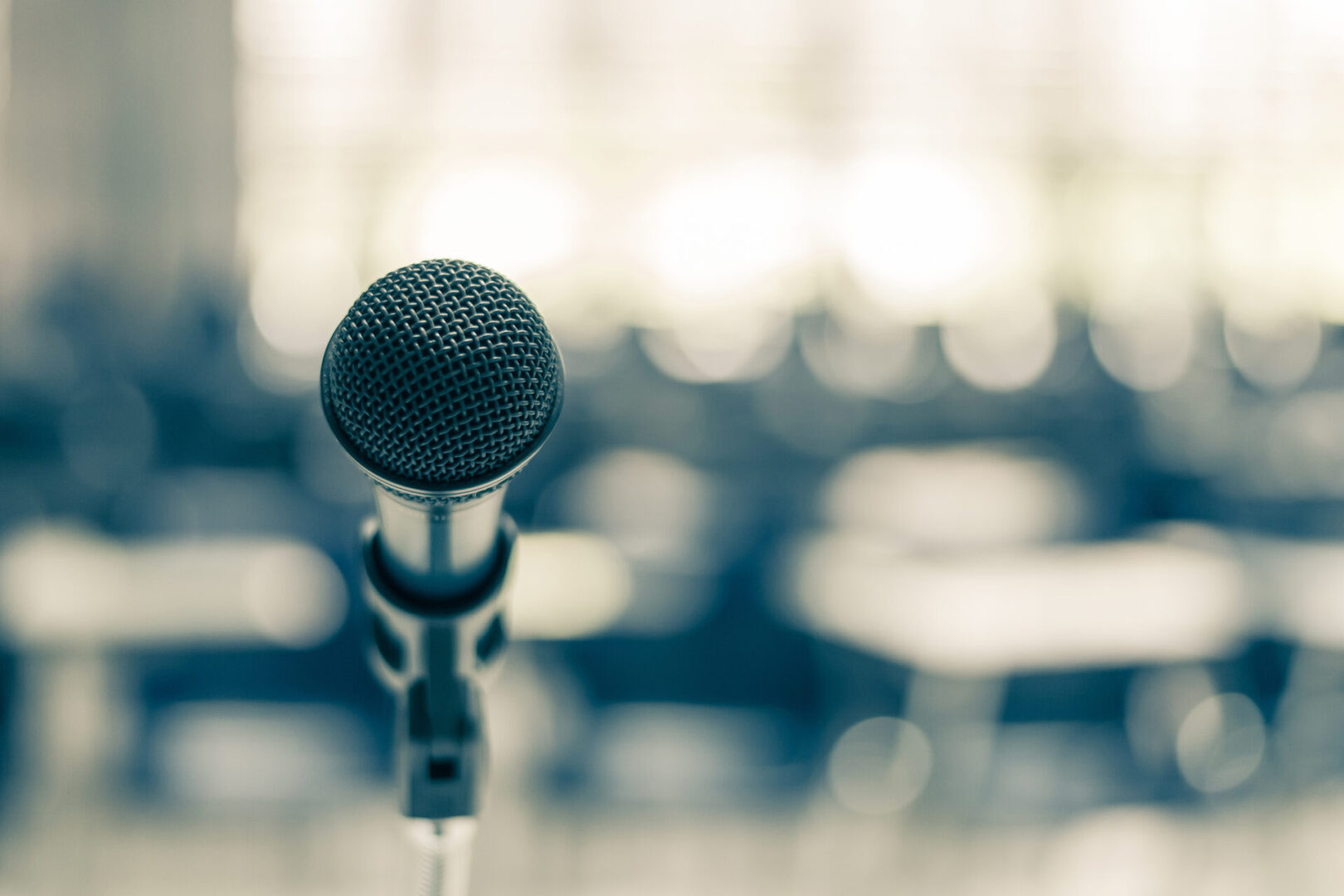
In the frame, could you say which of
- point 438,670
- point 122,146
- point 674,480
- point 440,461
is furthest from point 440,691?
point 122,146

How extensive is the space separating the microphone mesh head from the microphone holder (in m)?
0.06

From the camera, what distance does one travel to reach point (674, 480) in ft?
12.2

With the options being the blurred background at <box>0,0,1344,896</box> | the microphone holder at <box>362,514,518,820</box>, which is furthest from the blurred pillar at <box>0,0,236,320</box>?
the microphone holder at <box>362,514,518,820</box>

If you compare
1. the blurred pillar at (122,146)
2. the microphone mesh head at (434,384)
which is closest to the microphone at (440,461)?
the microphone mesh head at (434,384)

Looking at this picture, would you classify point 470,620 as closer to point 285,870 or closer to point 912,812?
point 285,870

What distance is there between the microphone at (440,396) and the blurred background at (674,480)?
125 mm

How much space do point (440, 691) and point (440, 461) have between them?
0.43ft

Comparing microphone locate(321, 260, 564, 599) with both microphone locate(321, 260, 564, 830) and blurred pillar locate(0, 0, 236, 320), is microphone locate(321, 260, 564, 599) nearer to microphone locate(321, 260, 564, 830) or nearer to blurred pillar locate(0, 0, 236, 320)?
microphone locate(321, 260, 564, 830)

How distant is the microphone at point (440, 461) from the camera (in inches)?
18.0

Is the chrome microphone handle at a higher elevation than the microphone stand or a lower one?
higher

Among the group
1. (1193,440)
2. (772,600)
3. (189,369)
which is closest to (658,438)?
(189,369)

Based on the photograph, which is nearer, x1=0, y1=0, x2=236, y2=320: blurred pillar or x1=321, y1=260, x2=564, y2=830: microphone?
x1=321, y1=260, x2=564, y2=830: microphone

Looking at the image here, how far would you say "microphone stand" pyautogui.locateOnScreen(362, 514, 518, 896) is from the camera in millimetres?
505

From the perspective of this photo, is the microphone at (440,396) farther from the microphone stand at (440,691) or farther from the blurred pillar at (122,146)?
the blurred pillar at (122,146)
